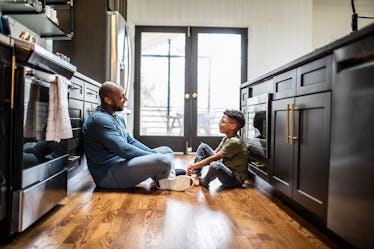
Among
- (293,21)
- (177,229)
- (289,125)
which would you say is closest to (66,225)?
(177,229)

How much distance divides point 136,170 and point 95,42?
1.73 metres

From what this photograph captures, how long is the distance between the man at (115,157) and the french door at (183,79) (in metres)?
2.55

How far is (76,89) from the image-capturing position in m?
2.23

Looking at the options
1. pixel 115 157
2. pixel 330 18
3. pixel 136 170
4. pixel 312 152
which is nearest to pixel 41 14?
pixel 115 157

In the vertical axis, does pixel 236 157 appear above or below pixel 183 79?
below

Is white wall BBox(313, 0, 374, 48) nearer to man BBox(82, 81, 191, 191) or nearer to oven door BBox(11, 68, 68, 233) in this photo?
man BBox(82, 81, 191, 191)

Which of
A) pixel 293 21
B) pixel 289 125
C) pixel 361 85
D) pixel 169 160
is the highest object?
pixel 293 21

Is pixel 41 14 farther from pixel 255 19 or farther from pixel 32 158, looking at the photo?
pixel 255 19

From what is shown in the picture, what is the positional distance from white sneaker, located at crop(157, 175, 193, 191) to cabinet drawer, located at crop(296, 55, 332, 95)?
1.04m

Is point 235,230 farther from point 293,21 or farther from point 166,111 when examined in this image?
point 293,21

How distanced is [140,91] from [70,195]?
297 cm

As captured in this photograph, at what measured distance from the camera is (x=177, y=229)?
149 cm

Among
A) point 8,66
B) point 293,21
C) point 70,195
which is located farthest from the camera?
point 293,21

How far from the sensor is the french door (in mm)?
4867
